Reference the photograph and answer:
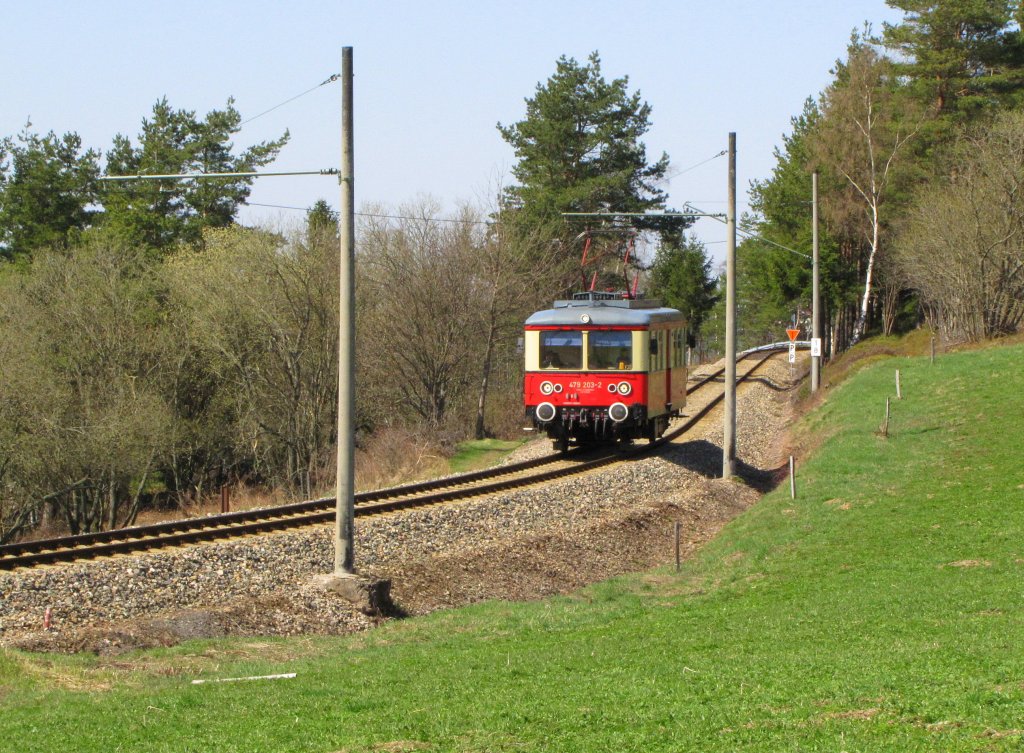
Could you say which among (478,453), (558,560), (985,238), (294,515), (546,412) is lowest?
(558,560)

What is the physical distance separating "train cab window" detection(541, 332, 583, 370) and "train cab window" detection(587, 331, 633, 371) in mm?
235

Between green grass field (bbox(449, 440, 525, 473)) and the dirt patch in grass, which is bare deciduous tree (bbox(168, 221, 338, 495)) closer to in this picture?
green grass field (bbox(449, 440, 525, 473))

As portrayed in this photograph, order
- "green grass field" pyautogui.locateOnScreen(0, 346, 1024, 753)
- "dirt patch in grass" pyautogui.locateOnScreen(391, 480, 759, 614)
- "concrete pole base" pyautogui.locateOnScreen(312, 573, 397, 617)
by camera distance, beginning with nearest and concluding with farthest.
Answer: "green grass field" pyautogui.locateOnScreen(0, 346, 1024, 753) < "concrete pole base" pyautogui.locateOnScreen(312, 573, 397, 617) < "dirt patch in grass" pyautogui.locateOnScreen(391, 480, 759, 614)

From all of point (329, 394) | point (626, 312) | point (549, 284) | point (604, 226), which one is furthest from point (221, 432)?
point (626, 312)

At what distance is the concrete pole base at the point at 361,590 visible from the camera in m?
14.6

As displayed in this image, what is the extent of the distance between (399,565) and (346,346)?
134 inches

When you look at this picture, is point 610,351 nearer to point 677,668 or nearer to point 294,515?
point 294,515

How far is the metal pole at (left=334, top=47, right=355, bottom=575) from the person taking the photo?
1491 cm

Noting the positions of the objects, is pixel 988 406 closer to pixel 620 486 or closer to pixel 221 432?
pixel 620 486

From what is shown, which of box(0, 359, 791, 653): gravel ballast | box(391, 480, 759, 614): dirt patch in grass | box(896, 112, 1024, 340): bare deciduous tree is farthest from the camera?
box(896, 112, 1024, 340): bare deciduous tree

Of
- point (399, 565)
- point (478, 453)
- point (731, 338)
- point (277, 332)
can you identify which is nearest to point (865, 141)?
point (277, 332)

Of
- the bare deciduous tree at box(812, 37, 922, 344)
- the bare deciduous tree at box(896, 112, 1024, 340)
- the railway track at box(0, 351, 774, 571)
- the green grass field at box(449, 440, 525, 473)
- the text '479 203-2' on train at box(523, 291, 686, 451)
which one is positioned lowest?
the green grass field at box(449, 440, 525, 473)

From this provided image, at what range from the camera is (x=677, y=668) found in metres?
10.0

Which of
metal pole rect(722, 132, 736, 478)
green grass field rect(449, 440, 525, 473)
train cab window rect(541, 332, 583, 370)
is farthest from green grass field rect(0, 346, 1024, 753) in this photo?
green grass field rect(449, 440, 525, 473)
